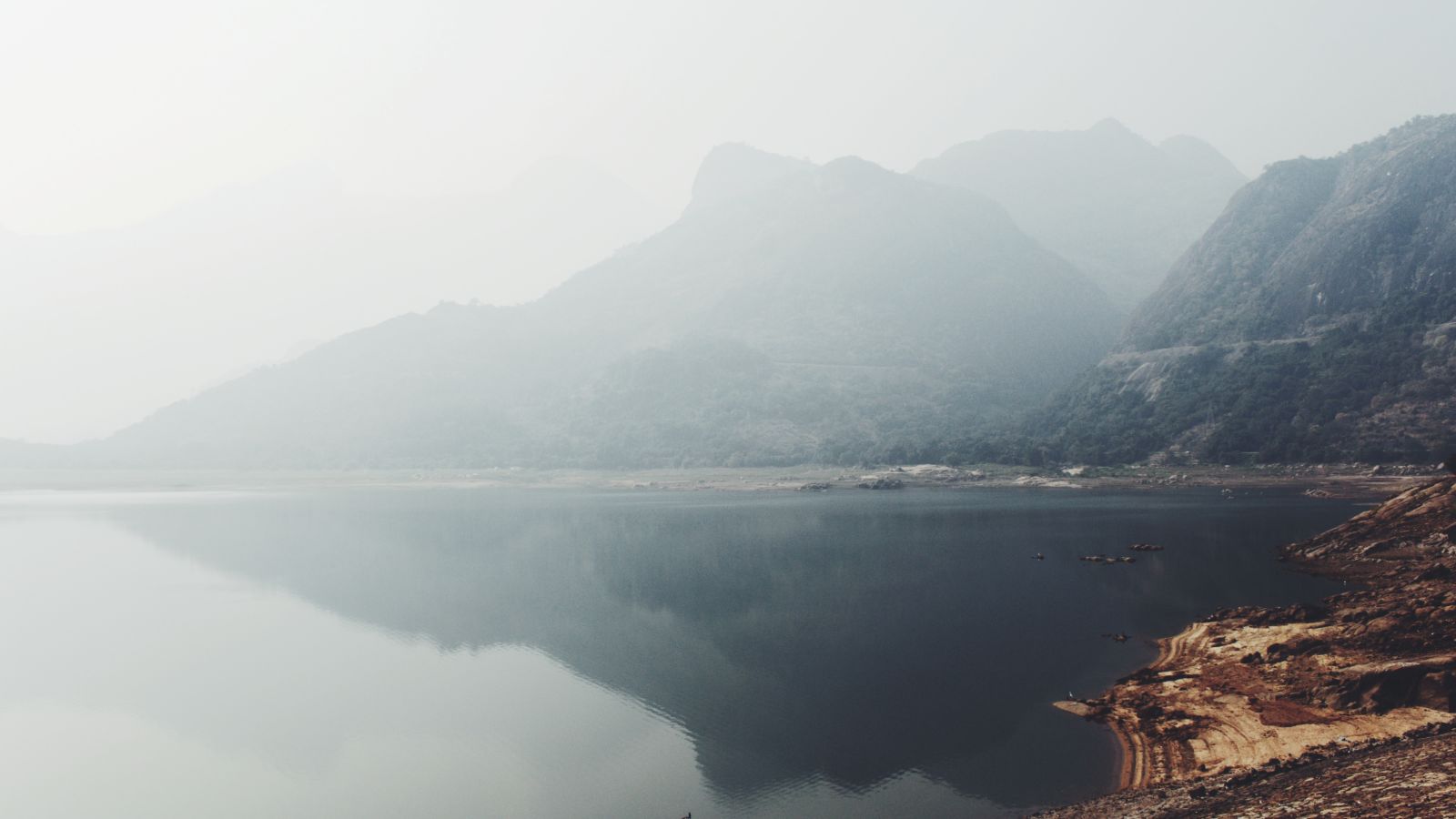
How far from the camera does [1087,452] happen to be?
133m

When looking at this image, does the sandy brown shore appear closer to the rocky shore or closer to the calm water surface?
the calm water surface

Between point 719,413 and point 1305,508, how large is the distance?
122 meters

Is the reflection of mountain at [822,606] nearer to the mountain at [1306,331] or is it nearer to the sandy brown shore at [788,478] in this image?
the sandy brown shore at [788,478]

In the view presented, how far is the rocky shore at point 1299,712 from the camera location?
16344mm

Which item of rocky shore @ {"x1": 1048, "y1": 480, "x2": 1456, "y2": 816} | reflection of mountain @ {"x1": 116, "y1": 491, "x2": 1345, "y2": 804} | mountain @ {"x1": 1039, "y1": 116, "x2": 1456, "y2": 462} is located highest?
mountain @ {"x1": 1039, "y1": 116, "x2": 1456, "y2": 462}

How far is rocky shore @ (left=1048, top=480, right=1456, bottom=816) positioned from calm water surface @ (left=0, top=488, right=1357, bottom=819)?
65.6 inches

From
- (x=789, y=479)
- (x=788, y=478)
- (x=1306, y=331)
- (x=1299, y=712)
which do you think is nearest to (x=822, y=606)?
(x=1299, y=712)

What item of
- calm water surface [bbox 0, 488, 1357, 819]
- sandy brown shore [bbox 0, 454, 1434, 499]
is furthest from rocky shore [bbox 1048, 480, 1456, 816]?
sandy brown shore [bbox 0, 454, 1434, 499]

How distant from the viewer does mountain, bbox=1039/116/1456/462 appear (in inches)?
4353

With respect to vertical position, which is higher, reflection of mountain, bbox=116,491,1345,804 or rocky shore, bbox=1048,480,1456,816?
rocky shore, bbox=1048,480,1456,816

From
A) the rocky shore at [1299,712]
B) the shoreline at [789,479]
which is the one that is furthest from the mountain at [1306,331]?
the rocky shore at [1299,712]

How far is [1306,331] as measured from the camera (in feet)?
455

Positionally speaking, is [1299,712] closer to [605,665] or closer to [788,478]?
[605,665]

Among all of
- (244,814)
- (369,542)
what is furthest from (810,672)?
(369,542)
